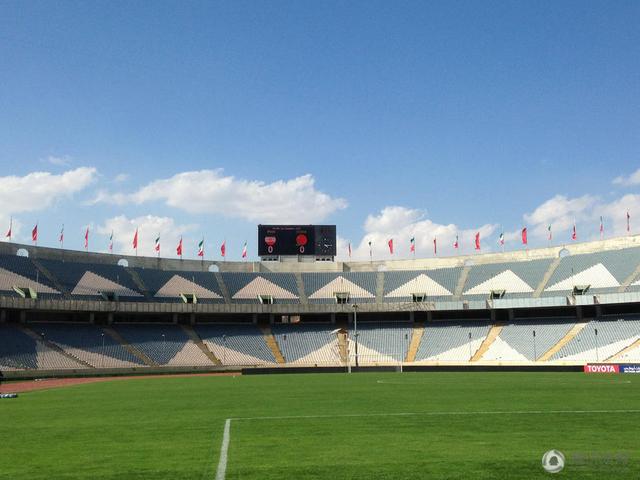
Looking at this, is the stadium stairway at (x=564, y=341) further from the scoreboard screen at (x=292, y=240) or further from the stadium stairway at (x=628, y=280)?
the scoreboard screen at (x=292, y=240)

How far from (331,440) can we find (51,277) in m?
79.4

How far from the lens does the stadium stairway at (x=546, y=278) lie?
8769cm

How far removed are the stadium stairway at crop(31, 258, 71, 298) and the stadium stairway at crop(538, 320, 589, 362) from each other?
200ft

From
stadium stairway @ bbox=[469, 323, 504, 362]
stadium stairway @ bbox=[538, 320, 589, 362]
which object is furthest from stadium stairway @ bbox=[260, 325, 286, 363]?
stadium stairway @ bbox=[538, 320, 589, 362]

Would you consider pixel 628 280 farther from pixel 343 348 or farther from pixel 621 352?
pixel 343 348

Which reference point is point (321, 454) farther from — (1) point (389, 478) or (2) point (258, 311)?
(2) point (258, 311)

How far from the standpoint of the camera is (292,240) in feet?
337

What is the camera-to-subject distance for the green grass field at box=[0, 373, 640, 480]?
436 inches

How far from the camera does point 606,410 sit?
832 inches

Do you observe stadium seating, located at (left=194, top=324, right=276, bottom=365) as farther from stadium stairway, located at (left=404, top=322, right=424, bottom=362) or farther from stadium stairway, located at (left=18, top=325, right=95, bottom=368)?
stadium stairway, located at (left=404, top=322, right=424, bottom=362)

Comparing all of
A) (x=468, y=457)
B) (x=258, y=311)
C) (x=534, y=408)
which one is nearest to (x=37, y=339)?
(x=258, y=311)

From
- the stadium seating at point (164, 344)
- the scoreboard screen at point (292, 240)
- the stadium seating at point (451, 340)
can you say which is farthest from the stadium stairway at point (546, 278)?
the stadium seating at point (164, 344)

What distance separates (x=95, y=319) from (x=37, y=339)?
1170 centimetres

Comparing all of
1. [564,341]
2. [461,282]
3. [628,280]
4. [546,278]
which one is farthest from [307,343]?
[628,280]
